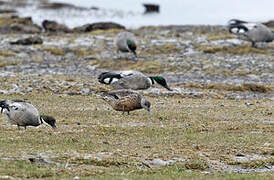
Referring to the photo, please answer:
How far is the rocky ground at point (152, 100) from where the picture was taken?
40.5 feet

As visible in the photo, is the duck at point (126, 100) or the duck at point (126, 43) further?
the duck at point (126, 43)

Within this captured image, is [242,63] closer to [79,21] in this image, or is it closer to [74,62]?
[74,62]

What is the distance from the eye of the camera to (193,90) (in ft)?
80.5

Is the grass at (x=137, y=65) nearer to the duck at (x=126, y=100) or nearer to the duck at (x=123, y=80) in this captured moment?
the duck at (x=123, y=80)

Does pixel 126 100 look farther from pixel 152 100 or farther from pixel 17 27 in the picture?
pixel 17 27

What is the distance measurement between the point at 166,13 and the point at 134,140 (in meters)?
55.2

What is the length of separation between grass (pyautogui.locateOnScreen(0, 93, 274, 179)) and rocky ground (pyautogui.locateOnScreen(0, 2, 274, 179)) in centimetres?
2

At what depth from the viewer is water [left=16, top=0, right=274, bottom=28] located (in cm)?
5908

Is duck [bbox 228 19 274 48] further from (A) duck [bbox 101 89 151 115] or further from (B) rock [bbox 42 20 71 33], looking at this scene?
(A) duck [bbox 101 89 151 115]

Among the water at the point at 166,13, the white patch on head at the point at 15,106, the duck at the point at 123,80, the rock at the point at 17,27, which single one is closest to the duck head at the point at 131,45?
the duck at the point at 123,80

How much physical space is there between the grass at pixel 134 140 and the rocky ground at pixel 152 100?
0.07 feet

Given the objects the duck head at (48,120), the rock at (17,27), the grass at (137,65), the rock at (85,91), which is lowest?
the rock at (17,27)

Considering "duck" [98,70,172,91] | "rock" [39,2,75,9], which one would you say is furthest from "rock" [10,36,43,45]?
"rock" [39,2,75,9]

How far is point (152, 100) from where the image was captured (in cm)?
2180
